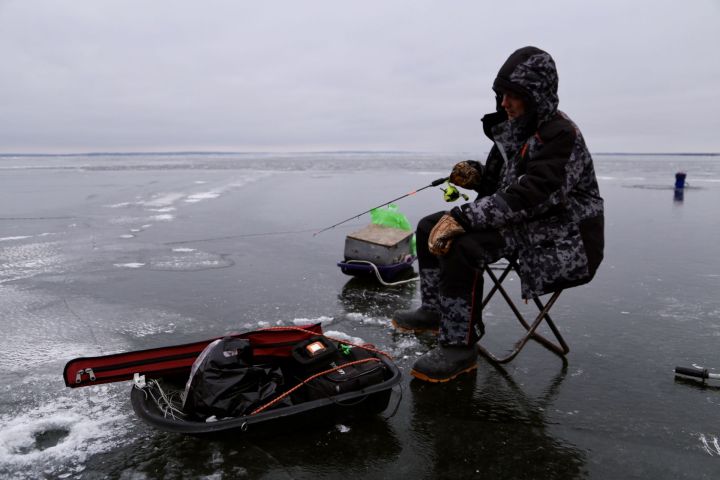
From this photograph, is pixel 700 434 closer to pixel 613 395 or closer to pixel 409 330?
pixel 613 395

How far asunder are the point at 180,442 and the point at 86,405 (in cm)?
79

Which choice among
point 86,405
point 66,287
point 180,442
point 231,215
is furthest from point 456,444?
point 231,215

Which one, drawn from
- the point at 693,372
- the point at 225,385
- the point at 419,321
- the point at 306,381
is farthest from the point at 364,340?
the point at 693,372

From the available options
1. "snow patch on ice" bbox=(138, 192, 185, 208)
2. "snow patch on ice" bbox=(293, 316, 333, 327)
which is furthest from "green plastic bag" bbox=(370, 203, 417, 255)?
"snow patch on ice" bbox=(138, 192, 185, 208)

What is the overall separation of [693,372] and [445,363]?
1.58 meters

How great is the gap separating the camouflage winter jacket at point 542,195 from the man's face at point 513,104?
0.04 m

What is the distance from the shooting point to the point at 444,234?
3.22m

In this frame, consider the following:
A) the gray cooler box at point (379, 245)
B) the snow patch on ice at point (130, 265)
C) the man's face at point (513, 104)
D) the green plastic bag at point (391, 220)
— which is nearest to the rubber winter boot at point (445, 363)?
the man's face at point (513, 104)

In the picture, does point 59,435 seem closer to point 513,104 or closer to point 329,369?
point 329,369

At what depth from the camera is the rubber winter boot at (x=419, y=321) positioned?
4.11m

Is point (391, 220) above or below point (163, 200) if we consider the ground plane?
above

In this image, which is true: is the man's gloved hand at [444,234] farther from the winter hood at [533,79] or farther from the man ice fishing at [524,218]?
the winter hood at [533,79]

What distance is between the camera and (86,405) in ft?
9.72

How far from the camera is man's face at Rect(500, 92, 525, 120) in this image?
307 centimetres
